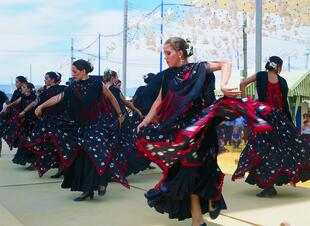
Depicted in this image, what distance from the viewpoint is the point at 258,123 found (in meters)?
3.26

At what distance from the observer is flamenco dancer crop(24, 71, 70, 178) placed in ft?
19.1

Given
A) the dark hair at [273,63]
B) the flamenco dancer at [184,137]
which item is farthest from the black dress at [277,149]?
the flamenco dancer at [184,137]

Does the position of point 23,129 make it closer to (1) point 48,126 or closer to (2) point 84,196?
(1) point 48,126

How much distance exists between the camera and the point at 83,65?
5207 millimetres

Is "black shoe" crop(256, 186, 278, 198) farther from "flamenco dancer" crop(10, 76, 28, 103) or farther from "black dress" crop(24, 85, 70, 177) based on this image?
"flamenco dancer" crop(10, 76, 28, 103)

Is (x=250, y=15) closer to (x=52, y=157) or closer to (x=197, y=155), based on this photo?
(x=52, y=157)

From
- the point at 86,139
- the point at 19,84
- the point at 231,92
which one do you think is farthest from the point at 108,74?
the point at 231,92

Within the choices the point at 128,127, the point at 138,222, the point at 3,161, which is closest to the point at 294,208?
the point at 138,222

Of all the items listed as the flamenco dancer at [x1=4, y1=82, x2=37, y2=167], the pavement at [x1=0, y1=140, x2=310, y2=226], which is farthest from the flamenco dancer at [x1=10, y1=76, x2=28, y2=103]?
the pavement at [x1=0, y1=140, x2=310, y2=226]

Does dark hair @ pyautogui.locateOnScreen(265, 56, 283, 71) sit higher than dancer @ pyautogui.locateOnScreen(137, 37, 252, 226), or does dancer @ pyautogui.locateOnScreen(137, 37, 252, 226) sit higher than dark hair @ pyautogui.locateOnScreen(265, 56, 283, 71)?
dark hair @ pyautogui.locateOnScreen(265, 56, 283, 71)

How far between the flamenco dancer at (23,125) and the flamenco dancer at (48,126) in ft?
2.64

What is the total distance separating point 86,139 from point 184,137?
194 centimetres

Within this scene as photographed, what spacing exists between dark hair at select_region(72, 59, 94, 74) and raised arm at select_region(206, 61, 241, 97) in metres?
1.91

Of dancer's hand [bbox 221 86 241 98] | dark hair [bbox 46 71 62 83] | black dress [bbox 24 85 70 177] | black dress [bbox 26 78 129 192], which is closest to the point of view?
dancer's hand [bbox 221 86 241 98]
